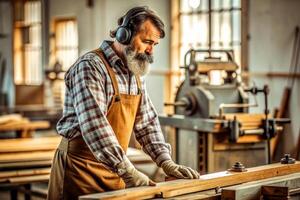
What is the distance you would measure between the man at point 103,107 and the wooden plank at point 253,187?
294 mm

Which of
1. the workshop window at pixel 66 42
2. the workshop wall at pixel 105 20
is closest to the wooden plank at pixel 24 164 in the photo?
the workshop wall at pixel 105 20

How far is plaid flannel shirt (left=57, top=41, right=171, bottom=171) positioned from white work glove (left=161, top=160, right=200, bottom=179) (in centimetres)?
9

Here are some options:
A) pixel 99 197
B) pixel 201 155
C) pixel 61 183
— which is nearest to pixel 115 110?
pixel 61 183

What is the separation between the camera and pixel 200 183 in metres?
2.82

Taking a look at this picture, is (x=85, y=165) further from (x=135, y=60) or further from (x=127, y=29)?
(x=127, y=29)

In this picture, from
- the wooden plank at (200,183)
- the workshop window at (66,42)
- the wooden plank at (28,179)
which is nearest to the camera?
the wooden plank at (200,183)

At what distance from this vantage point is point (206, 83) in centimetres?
527

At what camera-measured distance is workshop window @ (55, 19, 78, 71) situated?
1111 cm

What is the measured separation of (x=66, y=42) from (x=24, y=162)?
6175 millimetres

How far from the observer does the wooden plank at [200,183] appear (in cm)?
254

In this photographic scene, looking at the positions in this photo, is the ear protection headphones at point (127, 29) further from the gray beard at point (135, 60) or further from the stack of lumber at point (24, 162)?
the stack of lumber at point (24, 162)

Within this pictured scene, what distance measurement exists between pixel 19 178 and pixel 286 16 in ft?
11.6

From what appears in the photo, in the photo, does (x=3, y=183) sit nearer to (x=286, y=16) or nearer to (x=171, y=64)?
(x=286, y=16)

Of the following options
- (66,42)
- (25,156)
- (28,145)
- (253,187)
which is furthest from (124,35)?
(66,42)
